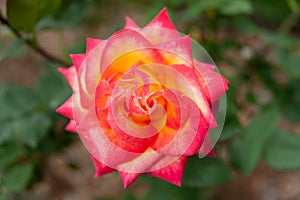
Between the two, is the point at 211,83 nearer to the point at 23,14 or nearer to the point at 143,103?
the point at 143,103

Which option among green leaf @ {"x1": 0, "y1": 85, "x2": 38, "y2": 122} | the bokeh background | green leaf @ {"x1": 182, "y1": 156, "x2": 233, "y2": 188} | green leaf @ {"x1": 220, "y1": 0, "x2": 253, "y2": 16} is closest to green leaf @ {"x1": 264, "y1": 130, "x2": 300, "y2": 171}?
the bokeh background

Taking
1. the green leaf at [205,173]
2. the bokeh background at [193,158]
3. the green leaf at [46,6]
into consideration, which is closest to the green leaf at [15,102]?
the bokeh background at [193,158]

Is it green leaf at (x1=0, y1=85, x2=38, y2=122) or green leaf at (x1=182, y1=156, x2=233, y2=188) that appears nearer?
green leaf at (x1=182, y1=156, x2=233, y2=188)

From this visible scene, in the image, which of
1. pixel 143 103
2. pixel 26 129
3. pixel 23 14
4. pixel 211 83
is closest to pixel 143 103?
pixel 143 103

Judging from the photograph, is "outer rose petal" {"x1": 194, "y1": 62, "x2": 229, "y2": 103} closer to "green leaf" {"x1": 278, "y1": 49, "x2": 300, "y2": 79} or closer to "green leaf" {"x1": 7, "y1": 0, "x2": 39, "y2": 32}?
"green leaf" {"x1": 7, "y1": 0, "x2": 39, "y2": 32}


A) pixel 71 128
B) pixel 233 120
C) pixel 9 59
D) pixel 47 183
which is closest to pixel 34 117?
pixel 71 128

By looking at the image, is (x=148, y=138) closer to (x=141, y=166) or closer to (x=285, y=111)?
(x=141, y=166)

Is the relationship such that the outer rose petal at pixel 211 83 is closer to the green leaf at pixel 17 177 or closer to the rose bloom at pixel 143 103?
the rose bloom at pixel 143 103
